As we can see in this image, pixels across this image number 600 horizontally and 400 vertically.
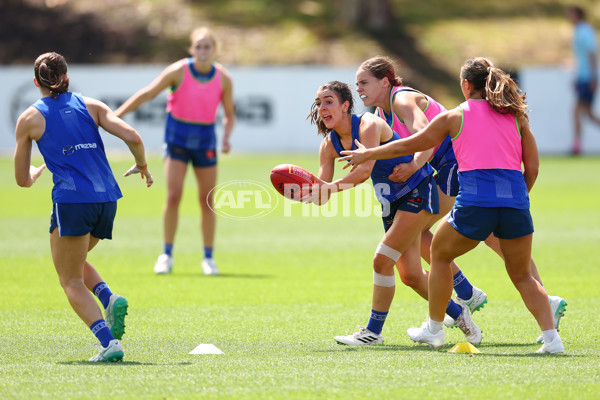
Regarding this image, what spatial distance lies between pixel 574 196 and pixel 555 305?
991cm

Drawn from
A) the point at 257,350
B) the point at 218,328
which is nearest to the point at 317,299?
the point at 218,328

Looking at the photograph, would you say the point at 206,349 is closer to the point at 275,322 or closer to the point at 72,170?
the point at 275,322

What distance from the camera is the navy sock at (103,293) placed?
19.8 feet

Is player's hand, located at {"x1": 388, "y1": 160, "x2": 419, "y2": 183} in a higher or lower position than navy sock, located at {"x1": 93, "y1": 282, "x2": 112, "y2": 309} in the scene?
higher

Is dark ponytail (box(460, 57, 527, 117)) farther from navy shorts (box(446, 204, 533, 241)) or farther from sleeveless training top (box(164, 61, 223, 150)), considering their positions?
sleeveless training top (box(164, 61, 223, 150))

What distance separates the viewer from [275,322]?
6992 millimetres

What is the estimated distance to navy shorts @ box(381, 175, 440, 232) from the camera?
624cm

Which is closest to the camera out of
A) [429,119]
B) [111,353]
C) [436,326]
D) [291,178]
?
[111,353]

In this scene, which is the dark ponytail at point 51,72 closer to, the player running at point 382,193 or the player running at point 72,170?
the player running at point 72,170

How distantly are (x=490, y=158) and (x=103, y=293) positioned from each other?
2.71m

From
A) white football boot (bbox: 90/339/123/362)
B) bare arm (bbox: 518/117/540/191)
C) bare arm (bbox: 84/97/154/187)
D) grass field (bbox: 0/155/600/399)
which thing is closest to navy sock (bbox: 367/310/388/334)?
grass field (bbox: 0/155/600/399)

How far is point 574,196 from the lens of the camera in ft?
52.1

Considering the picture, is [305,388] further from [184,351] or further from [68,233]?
[68,233]

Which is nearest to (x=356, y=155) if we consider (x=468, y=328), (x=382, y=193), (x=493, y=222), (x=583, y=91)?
(x=382, y=193)
